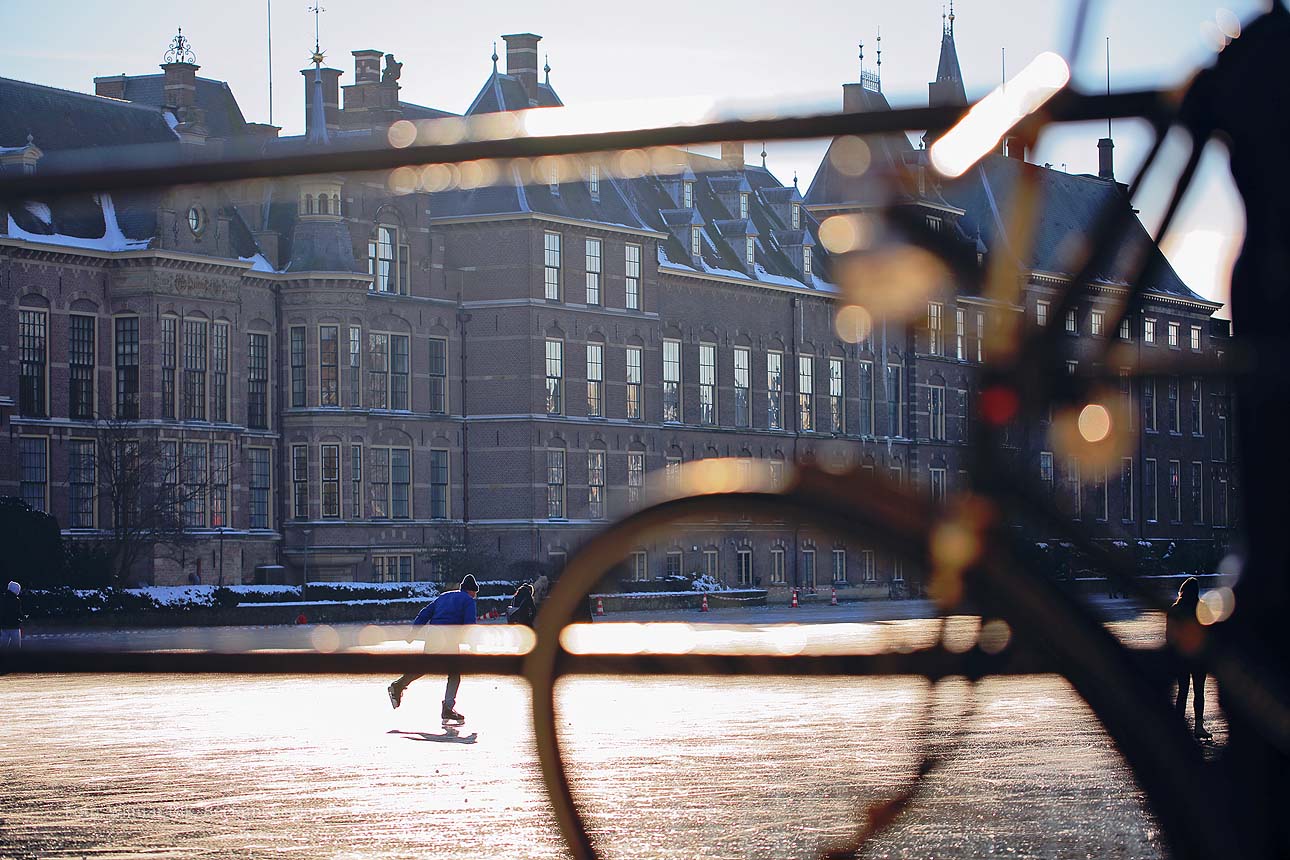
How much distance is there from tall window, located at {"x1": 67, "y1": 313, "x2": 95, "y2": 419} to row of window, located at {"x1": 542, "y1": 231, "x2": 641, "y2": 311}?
591 inches

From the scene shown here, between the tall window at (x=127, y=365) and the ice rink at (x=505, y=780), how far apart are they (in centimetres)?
2391

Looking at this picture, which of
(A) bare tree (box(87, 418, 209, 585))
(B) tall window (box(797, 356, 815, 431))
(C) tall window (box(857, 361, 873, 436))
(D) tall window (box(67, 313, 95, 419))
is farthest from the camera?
(C) tall window (box(857, 361, 873, 436))

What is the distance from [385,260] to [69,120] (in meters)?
9.49

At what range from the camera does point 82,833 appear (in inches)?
456

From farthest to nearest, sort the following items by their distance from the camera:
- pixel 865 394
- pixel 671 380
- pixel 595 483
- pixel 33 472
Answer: pixel 865 394
pixel 671 380
pixel 595 483
pixel 33 472

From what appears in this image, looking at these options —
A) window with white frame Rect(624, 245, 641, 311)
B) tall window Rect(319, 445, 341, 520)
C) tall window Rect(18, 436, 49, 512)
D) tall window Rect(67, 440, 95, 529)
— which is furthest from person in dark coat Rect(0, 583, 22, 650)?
window with white frame Rect(624, 245, 641, 311)

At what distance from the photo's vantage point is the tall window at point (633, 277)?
60969 mm

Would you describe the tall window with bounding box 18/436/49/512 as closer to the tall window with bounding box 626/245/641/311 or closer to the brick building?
the brick building

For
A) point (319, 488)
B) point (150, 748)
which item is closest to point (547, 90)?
point (319, 488)

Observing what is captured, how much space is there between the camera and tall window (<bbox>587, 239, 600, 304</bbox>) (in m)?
59.4

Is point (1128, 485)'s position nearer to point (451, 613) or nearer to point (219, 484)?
point (219, 484)

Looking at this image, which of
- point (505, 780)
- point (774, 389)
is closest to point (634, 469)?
point (774, 389)

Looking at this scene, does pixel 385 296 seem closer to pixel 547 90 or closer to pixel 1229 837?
pixel 547 90

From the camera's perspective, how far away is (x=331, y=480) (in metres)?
51.9
